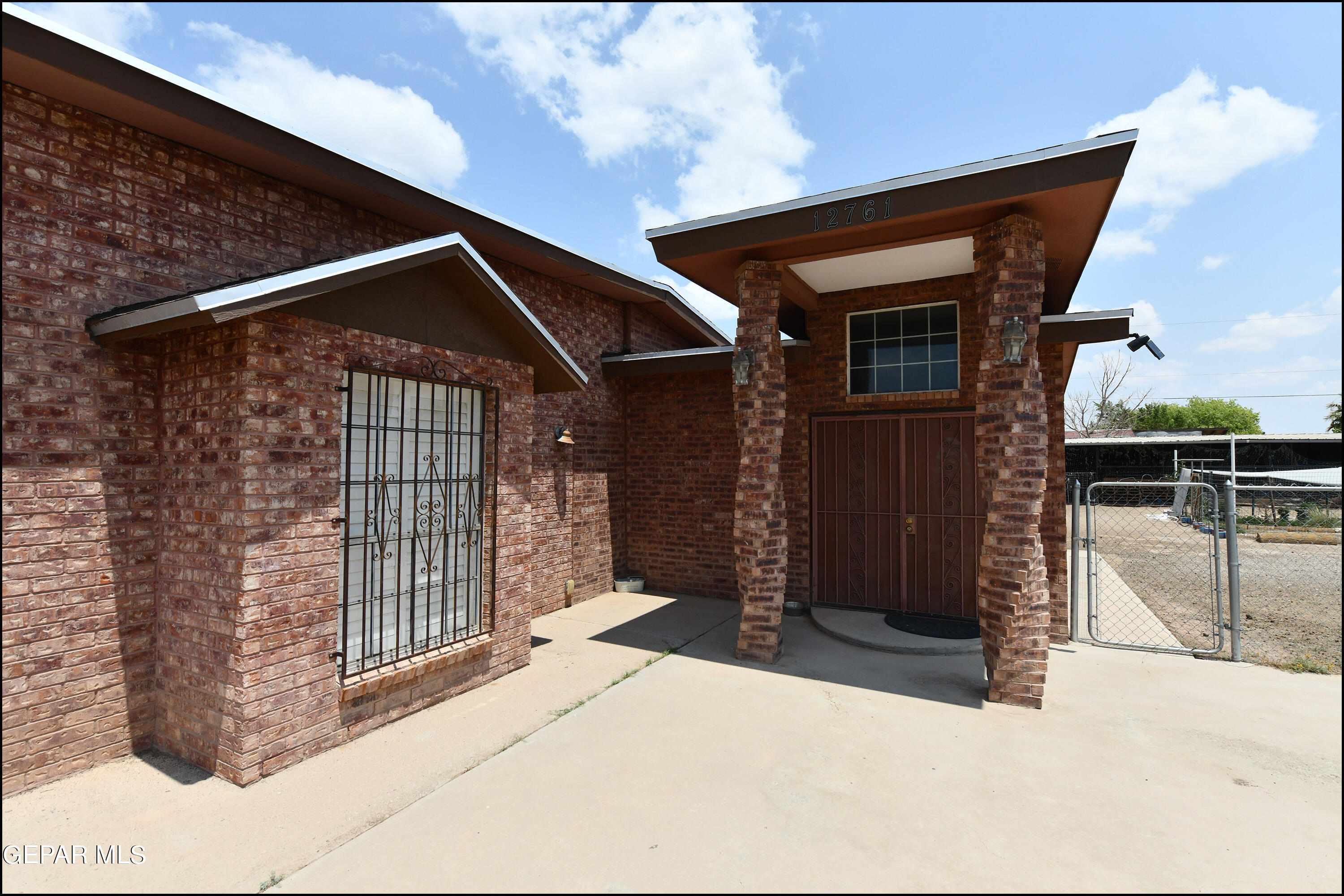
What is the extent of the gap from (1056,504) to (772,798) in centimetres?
444

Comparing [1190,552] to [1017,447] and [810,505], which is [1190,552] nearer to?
[810,505]

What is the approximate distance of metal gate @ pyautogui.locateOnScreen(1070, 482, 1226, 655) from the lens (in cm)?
600

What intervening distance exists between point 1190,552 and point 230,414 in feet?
49.0

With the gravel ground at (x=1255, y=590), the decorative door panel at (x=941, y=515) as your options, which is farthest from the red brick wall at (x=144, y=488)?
the gravel ground at (x=1255, y=590)

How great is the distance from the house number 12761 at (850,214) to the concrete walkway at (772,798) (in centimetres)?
382

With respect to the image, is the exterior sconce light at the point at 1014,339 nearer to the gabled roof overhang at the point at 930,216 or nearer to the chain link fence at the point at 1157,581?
the gabled roof overhang at the point at 930,216

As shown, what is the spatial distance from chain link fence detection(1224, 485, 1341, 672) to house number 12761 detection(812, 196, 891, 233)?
140 inches

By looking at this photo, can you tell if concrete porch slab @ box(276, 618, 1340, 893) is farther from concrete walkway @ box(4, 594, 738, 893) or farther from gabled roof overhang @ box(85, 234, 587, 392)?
gabled roof overhang @ box(85, 234, 587, 392)

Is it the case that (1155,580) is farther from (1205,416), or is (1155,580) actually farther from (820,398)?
(1205,416)

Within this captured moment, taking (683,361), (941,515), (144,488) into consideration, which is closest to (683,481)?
(683,361)

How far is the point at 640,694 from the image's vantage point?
4781 mm

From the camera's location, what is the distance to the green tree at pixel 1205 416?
47.7 meters

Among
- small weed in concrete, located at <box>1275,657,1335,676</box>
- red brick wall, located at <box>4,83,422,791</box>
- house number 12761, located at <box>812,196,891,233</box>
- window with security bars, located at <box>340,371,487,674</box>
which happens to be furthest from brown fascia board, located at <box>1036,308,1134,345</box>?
red brick wall, located at <box>4,83,422,791</box>

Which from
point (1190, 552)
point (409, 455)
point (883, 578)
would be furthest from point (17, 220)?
point (1190, 552)
